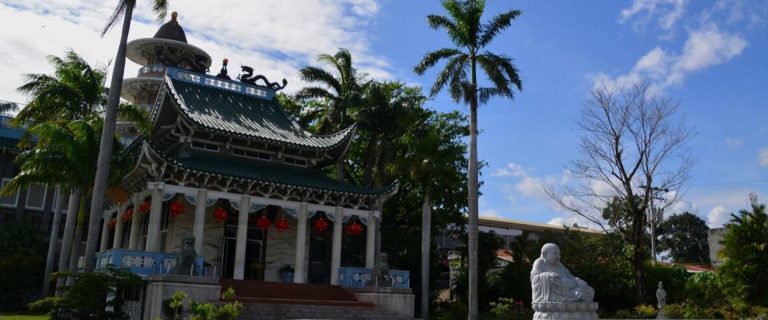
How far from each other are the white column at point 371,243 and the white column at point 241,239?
491 cm

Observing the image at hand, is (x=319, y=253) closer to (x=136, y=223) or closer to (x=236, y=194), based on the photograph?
(x=236, y=194)

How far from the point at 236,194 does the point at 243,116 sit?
526cm

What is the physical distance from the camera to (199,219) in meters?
21.8

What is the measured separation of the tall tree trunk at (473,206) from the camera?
20031mm

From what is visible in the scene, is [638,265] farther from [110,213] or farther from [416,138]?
[110,213]

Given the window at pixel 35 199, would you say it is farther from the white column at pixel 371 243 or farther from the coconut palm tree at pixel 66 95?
the white column at pixel 371 243

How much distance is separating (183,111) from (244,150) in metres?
3.16

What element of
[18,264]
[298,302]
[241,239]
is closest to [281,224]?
[241,239]

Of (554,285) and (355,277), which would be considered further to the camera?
(355,277)

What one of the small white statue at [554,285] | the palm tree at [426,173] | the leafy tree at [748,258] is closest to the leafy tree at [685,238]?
the leafy tree at [748,258]

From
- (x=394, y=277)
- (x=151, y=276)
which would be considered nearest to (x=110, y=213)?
(x=151, y=276)

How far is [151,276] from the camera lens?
18.9 metres

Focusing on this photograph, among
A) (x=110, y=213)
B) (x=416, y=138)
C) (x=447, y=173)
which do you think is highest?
(x=416, y=138)

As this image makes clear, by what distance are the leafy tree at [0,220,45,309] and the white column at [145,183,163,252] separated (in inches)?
393
